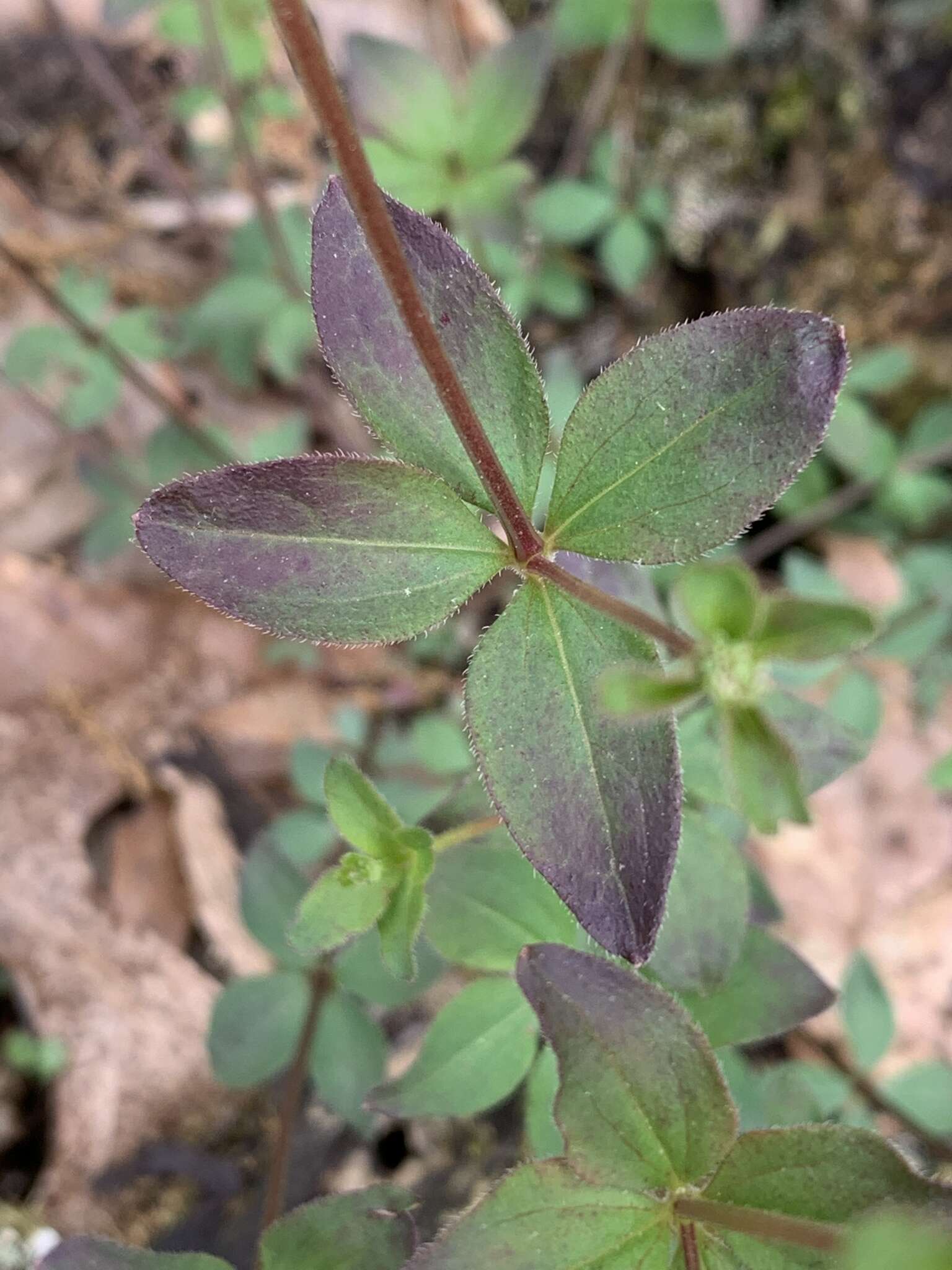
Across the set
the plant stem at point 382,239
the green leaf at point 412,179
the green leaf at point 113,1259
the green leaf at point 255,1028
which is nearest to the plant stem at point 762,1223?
the green leaf at point 113,1259

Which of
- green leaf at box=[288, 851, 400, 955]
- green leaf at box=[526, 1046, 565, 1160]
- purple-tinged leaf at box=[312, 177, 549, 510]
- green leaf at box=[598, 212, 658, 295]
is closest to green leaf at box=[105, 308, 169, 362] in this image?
green leaf at box=[598, 212, 658, 295]

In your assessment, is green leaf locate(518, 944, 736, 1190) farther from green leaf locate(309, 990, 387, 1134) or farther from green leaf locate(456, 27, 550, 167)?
green leaf locate(456, 27, 550, 167)

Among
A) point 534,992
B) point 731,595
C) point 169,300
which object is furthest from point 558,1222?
point 169,300

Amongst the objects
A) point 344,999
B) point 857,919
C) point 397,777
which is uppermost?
point 397,777

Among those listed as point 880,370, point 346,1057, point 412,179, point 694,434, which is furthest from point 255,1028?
point 880,370

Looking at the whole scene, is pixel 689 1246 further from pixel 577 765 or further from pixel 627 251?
pixel 627 251

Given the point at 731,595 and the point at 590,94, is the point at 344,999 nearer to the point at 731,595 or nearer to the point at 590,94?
the point at 731,595

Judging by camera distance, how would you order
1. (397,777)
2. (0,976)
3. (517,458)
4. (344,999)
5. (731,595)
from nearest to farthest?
1. (731,595)
2. (517,458)
3. (344,999)
4. (0,976)
5. (397,777)
